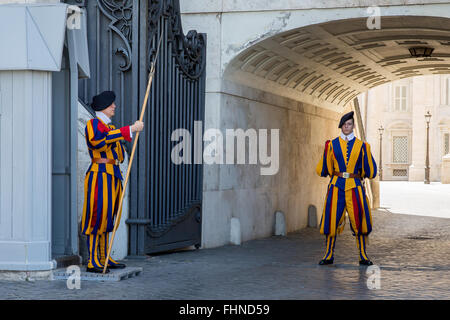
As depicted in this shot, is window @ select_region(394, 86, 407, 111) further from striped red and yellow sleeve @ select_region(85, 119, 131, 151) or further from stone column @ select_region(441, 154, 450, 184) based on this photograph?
striped red and yellow sleeve @ select_region(85, 119, 131, 151)

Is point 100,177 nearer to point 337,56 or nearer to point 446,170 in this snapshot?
→ point 337,56

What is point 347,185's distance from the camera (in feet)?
30.8

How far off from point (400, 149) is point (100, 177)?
50.9m

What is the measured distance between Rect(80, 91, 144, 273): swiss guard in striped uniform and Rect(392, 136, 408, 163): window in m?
50.1

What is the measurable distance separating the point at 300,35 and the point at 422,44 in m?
3.03

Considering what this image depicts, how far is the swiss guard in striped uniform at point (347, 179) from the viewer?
940 centimetres

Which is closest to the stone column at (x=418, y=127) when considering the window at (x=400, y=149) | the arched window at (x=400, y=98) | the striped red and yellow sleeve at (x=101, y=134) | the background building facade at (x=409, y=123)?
the background building facade at (x=409, y=123)

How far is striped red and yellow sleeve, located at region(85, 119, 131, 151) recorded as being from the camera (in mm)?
7738

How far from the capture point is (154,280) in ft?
26.1

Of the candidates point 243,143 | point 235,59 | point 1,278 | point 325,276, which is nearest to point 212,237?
point 243,143

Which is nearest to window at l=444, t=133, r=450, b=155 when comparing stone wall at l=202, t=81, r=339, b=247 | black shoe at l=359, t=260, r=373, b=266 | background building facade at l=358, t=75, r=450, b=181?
background building facade at l=358, t=75, r=450, b=181

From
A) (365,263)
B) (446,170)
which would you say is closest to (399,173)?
(446,170)

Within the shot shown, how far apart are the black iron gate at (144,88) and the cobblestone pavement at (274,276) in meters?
0.44
